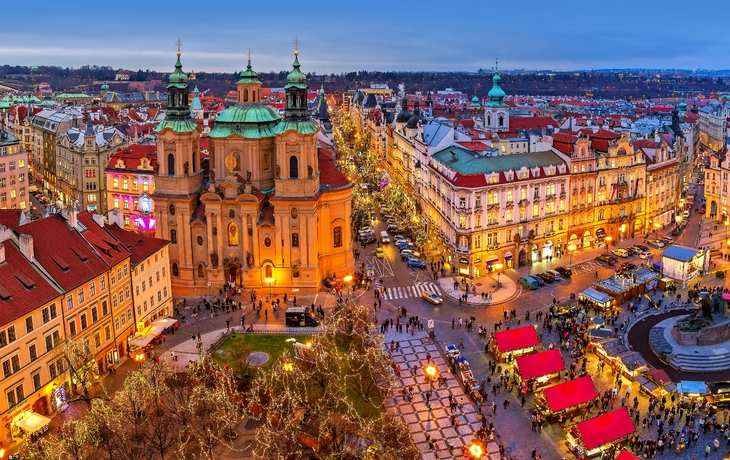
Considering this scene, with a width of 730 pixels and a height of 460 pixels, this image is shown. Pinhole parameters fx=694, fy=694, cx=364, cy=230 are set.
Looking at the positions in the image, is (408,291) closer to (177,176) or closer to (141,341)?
(177,176)

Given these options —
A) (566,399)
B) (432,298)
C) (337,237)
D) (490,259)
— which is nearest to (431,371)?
(566,399)

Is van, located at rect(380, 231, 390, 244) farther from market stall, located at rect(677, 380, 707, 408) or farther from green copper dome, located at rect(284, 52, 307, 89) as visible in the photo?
market stall, located at rect(677, 380, 707, 408)

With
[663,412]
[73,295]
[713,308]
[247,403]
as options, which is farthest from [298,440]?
[713,308]

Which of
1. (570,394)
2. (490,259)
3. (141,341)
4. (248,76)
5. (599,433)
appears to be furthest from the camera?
(490,259)

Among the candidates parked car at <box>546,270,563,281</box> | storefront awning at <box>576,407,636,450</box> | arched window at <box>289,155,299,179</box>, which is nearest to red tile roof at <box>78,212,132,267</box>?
arched window at <box>289,155,299,179</box>

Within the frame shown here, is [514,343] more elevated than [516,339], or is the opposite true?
[516,339]

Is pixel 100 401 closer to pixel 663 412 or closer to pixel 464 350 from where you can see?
pixel 464 350

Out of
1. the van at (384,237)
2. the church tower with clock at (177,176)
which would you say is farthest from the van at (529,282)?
the church tower with clock at (177,176)
